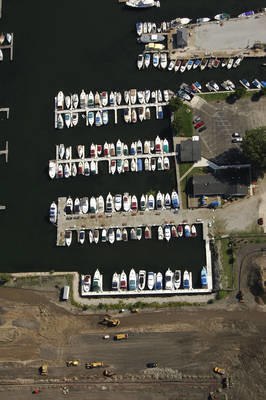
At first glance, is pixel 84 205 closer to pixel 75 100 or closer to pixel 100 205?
pixel 100 205

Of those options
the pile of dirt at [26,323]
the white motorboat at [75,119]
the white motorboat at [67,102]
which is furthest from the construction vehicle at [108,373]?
the white motorboat at [67,102]

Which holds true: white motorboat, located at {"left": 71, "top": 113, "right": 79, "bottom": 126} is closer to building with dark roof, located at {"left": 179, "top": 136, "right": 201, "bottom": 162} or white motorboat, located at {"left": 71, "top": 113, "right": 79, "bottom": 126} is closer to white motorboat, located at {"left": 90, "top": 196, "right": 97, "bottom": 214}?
white motorboat, located at {"left": 90, "top": 196, "right": 97, "bottom": 214}

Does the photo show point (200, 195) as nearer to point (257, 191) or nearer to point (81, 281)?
point (257, 191)

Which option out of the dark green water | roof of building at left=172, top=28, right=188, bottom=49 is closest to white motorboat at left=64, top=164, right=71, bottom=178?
the dark green water

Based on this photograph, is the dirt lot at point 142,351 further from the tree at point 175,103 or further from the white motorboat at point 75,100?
the white motorboat at point 75,100

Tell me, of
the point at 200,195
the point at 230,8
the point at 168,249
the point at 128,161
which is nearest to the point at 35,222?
the point at 128,161
